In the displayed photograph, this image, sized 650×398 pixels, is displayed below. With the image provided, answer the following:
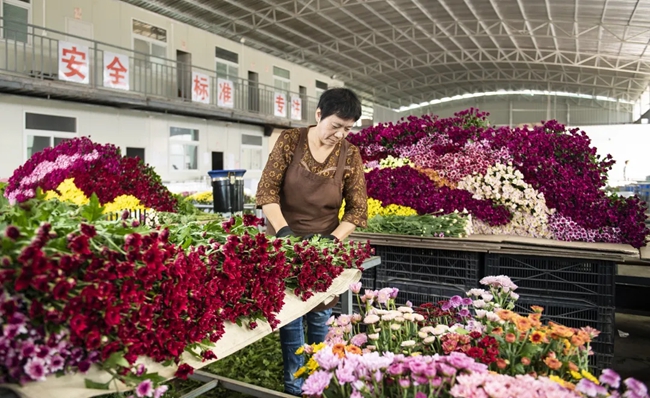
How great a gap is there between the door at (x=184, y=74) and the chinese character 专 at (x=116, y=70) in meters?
2.29

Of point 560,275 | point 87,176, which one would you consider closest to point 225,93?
point 87,176

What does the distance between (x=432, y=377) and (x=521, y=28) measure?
63.6ft

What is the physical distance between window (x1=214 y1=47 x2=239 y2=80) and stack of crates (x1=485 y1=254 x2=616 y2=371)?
11472 mm

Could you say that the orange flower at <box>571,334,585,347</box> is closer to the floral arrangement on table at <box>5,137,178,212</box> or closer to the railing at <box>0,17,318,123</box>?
the floral arrangement on table at <box>5,137,178,212</box>

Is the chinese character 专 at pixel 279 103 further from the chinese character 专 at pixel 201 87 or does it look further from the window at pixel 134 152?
the window at pixel 134 152

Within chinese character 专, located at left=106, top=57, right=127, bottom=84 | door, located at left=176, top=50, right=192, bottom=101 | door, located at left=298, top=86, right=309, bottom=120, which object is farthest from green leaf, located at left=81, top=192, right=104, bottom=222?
door, located at left=298, top=86, right=309, bottom=120

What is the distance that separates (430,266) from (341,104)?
155 centimetres

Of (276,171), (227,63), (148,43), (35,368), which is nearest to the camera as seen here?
(35,368)

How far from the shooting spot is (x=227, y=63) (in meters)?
14.3

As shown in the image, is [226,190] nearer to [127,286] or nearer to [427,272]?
[427,272]

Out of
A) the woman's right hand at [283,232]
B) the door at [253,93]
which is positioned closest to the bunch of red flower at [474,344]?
the woman's right hand at [283,232]

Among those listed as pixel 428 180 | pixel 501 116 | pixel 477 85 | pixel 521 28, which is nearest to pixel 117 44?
pixel 428 180

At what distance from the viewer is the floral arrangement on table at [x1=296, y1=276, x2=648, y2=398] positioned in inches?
41.7

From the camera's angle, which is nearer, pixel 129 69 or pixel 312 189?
pixel 312 189
